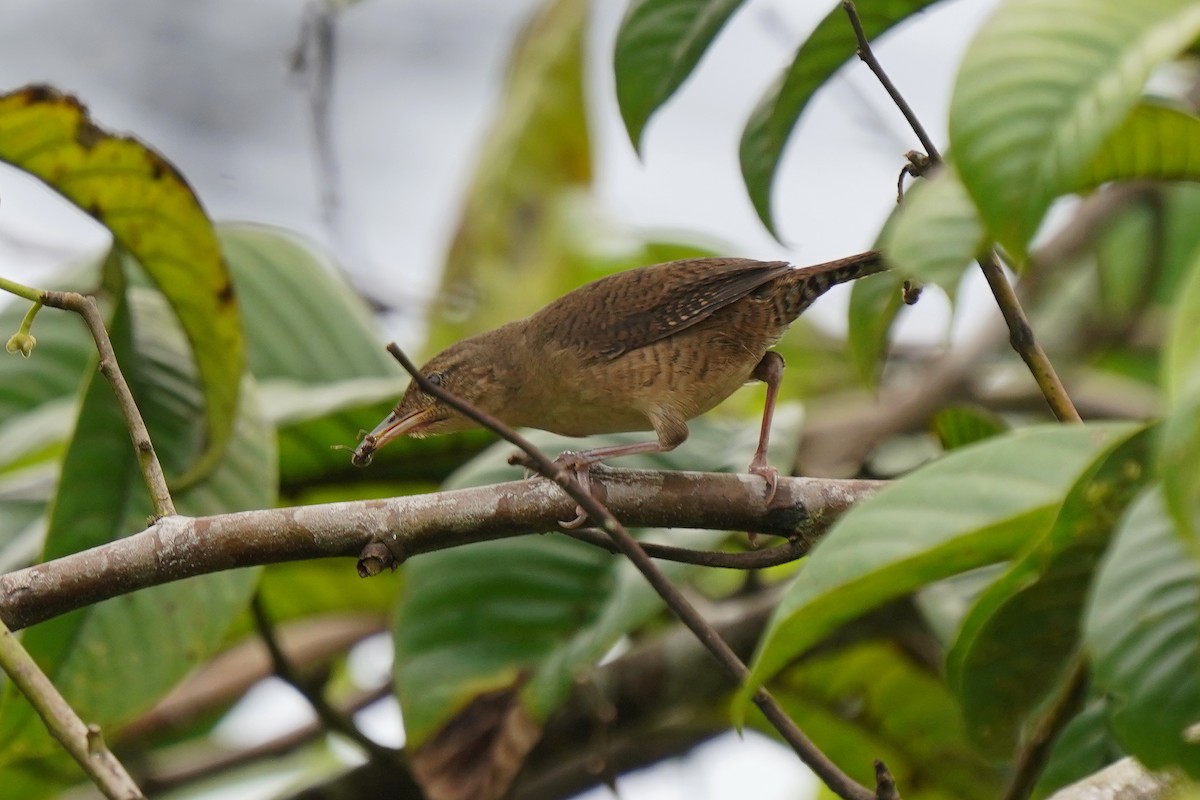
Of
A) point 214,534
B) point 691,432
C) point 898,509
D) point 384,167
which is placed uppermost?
point 384,167

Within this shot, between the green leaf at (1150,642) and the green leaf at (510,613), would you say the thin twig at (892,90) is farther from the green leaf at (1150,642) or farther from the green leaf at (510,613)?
the green leaf at (510,613)

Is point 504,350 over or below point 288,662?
over

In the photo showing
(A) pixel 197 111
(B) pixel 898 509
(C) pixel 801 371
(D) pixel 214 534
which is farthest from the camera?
(A) pixel 197 111

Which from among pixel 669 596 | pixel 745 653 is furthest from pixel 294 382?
pixel 669 596

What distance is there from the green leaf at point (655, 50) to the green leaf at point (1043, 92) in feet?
3.40

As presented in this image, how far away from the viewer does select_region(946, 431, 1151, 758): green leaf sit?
184cm

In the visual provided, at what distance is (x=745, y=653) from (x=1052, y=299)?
9.38 ft

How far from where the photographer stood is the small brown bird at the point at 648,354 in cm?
323

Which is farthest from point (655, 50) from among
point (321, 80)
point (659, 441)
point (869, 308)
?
point (321, 80)

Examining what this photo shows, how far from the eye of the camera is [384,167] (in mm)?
11078

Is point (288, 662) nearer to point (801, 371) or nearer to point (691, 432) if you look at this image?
point (691, 432)

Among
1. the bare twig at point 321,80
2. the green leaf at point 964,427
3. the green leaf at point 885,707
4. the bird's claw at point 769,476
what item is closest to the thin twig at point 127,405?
the bird's claw at point 769,476

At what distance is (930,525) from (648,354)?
1.78 metres

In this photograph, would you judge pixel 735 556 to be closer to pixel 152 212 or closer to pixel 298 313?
pixel 152 212
